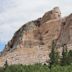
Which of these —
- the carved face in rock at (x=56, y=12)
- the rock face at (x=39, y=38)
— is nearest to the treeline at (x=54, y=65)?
the rock face at (x=39, y=38)

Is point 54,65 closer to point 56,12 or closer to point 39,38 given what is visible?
point 39,38

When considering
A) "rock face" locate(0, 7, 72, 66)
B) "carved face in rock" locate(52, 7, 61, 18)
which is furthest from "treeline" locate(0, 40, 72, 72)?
"carved face in rock" locate(52, 7, 61, 18)

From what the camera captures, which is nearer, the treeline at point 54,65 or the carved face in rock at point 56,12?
the treeline at point 54,65

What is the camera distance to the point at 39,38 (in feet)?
373

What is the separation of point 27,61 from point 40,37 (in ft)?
51.8

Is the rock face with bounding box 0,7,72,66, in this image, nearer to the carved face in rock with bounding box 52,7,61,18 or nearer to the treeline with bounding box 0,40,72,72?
the carved face in rock with bounding box 52,7,61,18

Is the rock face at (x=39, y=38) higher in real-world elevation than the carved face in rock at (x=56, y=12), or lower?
lower

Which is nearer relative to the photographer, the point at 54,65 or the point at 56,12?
the point at 54,65

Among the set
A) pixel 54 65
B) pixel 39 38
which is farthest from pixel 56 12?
pixel 54 65

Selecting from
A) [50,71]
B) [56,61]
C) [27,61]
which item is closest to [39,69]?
[50,71]

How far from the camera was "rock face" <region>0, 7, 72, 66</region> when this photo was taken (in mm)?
101637

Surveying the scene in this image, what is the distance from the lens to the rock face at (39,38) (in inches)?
4001

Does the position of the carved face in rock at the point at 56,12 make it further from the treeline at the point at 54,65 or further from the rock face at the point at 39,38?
the treeline at the point at 54,65

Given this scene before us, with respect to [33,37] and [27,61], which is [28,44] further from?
[27,61]
